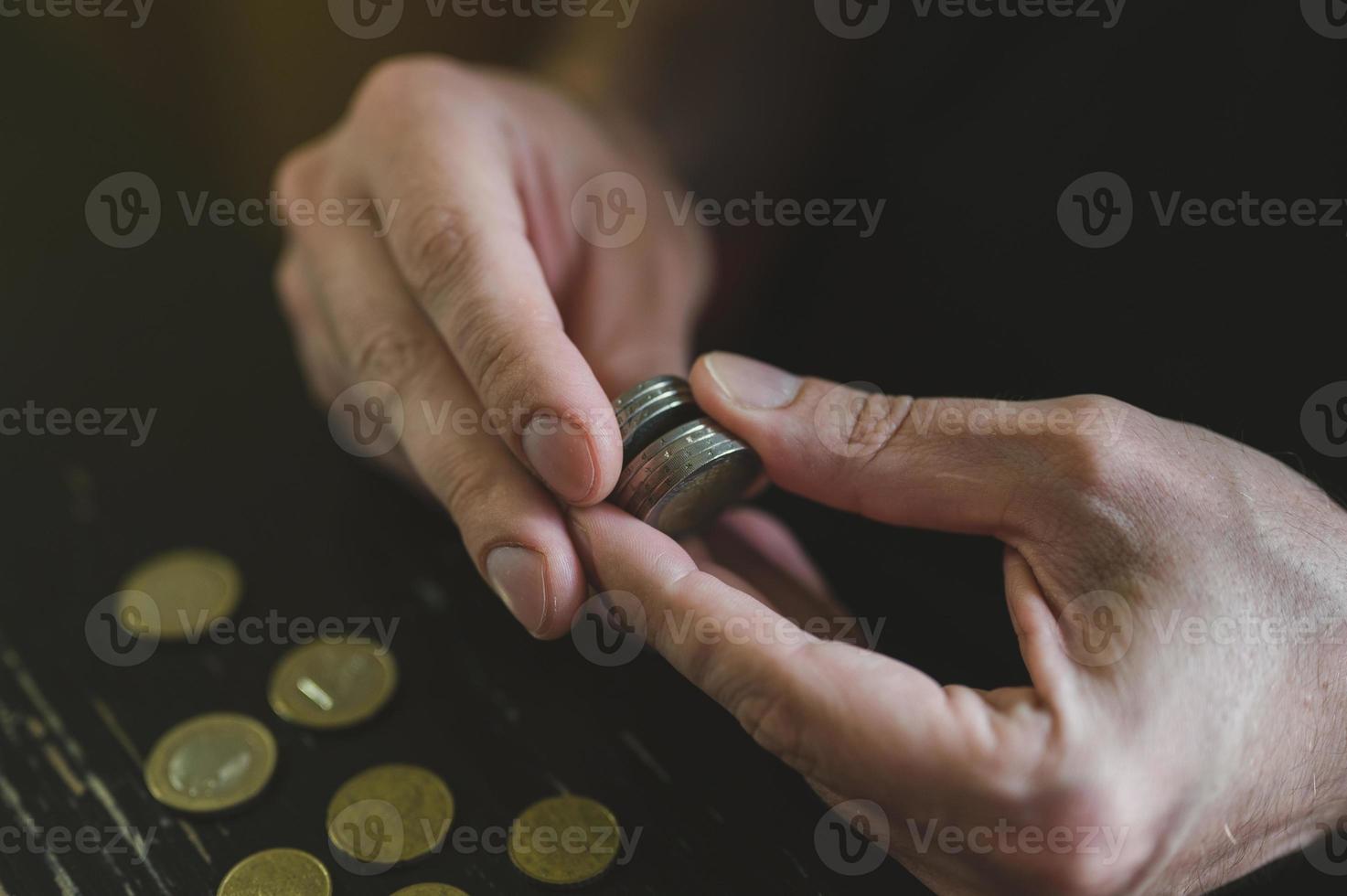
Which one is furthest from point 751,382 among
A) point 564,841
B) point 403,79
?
point 403,79

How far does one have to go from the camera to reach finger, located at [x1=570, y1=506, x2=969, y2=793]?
0.68m

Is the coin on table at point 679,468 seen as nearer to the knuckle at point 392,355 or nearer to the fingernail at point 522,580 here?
the fingernail at point 522,580

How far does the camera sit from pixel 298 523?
1.20 metres

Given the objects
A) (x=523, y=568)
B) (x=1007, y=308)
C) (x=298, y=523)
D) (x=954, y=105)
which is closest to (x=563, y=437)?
(x=523, y=568)

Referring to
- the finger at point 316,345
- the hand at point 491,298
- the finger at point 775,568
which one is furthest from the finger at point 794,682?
the finger at point 316,345

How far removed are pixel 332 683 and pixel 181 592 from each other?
0.72 ft

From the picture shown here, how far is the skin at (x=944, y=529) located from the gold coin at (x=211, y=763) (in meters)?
0.27

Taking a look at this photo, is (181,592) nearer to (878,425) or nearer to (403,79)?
(403,79)

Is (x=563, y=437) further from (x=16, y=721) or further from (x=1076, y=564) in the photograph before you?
(x=16, y=721)

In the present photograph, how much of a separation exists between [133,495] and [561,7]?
3.97 ft

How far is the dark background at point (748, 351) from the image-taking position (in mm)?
923

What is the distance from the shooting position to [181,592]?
1103 millimetres

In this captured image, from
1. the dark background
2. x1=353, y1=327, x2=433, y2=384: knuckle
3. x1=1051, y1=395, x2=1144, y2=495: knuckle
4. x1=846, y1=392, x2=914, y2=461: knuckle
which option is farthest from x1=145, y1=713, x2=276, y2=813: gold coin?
x1=1051, y1=395, x2=1144, y2=495: knuckle

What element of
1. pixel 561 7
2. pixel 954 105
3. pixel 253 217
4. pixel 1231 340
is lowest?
pixel 1231 340
